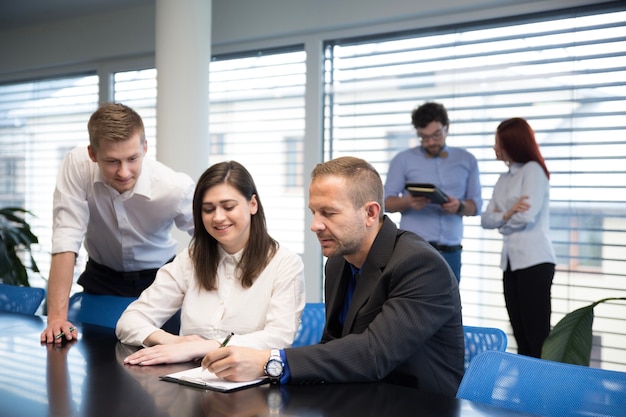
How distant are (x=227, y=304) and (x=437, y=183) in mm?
2202

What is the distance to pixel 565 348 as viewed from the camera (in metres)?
2.76

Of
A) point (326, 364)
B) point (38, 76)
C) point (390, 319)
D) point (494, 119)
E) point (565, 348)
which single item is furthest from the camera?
point (38, 76)

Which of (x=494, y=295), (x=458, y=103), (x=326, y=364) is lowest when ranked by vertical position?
(x=494, y=295)

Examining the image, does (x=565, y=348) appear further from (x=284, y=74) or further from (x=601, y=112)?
(x=284, y=74)

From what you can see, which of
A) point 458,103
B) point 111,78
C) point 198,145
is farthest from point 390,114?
point 111,78

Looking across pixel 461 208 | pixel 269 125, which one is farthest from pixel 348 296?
pixel 269 125

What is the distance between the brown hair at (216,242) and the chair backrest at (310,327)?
0.88ft

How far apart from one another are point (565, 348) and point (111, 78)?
5.02m

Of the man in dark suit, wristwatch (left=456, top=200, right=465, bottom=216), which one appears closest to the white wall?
wristwatch (left=456, top=200, right=465, bottom=216)

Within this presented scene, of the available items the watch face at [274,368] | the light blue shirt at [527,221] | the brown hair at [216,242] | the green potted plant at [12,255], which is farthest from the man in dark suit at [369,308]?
the green potted plant at [12,255]

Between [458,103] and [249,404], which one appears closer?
[249,404]

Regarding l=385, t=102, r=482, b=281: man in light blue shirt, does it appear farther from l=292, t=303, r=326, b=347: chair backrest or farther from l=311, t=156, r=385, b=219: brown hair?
l=311, t=156, r=385, b=219: brown hair

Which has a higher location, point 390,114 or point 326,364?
point 390,114

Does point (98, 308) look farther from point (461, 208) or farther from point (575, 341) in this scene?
point (461, 208)
